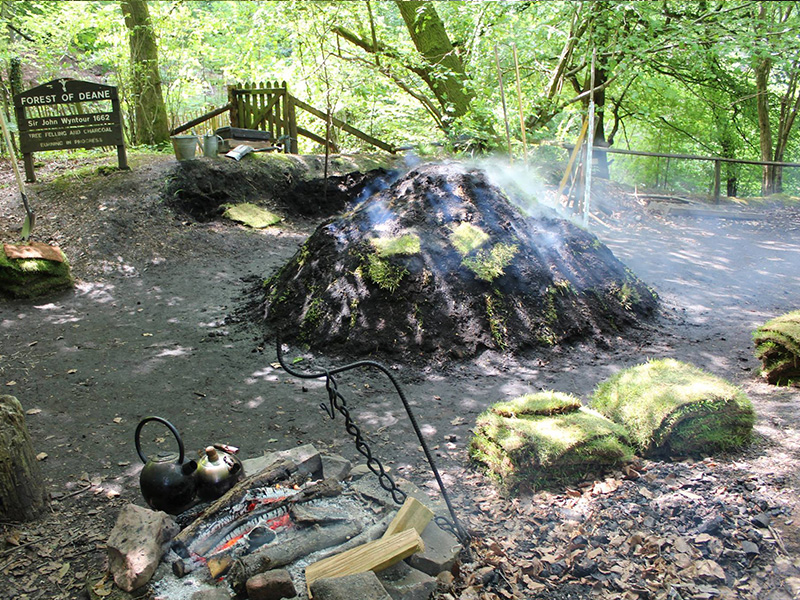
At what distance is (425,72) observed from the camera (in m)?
11.4

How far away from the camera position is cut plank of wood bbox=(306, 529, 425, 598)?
7.68 feet

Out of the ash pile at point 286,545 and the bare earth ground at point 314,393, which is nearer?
the ash pile at point 286,545

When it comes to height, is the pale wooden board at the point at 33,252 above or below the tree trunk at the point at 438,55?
below

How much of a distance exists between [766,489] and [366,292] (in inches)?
155

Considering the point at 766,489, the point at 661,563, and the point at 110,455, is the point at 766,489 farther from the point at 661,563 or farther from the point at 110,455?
the point at 110,455

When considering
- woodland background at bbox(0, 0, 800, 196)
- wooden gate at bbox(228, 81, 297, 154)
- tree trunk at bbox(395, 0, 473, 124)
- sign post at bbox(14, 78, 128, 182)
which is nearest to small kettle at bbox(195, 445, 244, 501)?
woodland background at bbox(0, 0, 800, 196)

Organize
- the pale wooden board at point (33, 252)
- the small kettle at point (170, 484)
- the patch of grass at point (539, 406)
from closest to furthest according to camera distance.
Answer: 1. the small kettle at point (170, 484)
2. the patch of grass at point (539, 406)
3. the pale wooden board at point (33, 252)

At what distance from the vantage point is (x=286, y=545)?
254cm

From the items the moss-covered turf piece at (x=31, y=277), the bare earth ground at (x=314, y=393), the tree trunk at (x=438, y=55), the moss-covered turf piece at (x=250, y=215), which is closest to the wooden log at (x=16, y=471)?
the bare earth ground at (x=314, y=393)

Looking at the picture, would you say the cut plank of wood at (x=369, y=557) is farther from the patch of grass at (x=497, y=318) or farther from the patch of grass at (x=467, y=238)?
the patch of grass at (x=467, y=238)

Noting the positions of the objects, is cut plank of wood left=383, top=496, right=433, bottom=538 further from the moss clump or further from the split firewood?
the moss clump

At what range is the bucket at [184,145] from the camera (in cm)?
1026

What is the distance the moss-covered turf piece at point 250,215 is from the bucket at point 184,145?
1249mm

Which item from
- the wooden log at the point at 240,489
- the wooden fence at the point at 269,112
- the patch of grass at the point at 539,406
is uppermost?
the wooden fence at the point at 269,112
